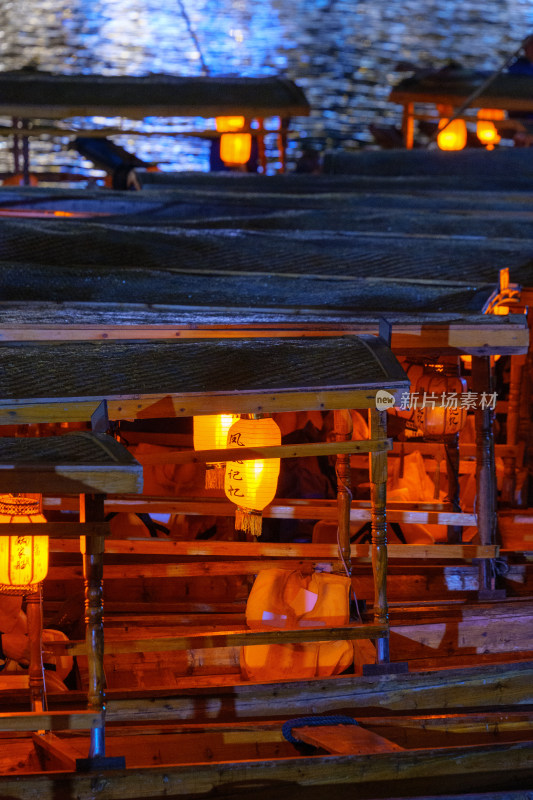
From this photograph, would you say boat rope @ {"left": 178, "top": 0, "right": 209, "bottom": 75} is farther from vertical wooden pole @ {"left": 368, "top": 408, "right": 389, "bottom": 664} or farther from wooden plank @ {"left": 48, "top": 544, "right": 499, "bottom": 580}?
vertical wooden pole @ {"left": 368, "top": 408, "right": 389, "bottom": 664}

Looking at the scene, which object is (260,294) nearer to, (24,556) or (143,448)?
(143,448)

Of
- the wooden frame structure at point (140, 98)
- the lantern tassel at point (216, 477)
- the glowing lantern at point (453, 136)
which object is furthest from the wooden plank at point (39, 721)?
the glowing lantern at point (453, 136)

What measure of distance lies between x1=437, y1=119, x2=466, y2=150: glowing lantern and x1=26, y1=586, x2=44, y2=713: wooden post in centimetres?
1117

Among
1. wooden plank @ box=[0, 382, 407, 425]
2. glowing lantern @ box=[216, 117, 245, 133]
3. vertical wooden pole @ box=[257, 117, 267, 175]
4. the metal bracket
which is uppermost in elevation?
glowing lantern @ box=[216, 117, 245, 133]

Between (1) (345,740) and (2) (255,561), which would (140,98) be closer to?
(2) (255,561)

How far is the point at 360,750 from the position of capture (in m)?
Result: 5.17

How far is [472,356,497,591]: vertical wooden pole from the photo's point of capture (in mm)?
6891

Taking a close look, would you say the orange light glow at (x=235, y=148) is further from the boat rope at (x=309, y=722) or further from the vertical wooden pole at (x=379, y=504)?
the boat rope at (x=309, y=722)

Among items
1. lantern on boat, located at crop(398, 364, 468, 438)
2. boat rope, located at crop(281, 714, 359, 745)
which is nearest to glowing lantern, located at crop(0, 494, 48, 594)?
boat rope, located at crop(281, 714, 359, 745)

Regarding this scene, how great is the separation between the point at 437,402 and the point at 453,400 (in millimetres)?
107

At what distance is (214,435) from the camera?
630cm

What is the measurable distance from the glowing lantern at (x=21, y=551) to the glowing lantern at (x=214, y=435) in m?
1.27

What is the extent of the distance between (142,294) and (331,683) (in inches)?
115

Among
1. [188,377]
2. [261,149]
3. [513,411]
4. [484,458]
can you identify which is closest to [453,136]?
[261,149]
